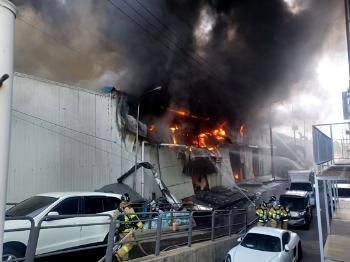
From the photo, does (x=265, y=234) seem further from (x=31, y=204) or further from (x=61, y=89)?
(x=61, y=89)

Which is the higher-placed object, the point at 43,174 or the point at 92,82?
the point at 92,82

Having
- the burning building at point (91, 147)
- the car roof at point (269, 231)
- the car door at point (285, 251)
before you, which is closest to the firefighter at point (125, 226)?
the car roof at point (269, 231)

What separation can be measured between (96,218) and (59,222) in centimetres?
87

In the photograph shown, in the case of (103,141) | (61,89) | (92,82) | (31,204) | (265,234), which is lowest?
(265,234)

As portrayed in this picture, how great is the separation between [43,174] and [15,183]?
3.11ft

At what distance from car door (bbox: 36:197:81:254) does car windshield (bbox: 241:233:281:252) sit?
14.8 feet

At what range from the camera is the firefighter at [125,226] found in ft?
19.0

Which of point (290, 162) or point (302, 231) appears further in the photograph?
point (290, 162)

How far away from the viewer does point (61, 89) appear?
11391mm

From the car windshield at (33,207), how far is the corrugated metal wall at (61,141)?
3.82 metres

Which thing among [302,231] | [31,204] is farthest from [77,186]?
[302,231]

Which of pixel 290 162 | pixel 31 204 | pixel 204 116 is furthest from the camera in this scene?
pixel 290 162

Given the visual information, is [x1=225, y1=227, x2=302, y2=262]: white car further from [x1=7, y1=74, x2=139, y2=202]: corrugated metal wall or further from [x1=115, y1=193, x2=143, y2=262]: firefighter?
[x1=7, y1=74, x2=139, y2=202]: corrugated metal wall

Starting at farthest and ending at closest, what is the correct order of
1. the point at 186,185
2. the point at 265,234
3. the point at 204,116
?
the point at 204,116 < the point at 186,185 < the point at 265,234
